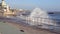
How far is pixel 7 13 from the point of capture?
75.5m

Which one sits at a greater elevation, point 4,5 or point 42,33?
point 4,5

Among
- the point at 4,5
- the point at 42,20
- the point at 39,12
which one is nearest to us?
the point at 42,20

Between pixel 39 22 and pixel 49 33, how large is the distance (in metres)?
10.9

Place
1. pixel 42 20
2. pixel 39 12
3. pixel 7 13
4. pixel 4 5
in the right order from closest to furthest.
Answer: pixel 42 20, pixel 39 12, pixel 7 13, pixel 4 5

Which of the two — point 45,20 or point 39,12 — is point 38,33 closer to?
point 45,20

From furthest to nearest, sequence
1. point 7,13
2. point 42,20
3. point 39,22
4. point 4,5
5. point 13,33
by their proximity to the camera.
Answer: point 4,5 → point 7,13 → point 42,20 → point 39,22 → point 13,33

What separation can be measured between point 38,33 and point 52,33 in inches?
51.1

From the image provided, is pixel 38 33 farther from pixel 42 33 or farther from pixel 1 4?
pixel 1 4

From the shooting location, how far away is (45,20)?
28969 mm

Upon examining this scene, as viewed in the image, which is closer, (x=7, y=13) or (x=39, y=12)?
(x=39, y=12)

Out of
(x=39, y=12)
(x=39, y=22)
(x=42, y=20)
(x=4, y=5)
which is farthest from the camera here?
(x=4, y=5)

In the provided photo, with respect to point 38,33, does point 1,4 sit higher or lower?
higher

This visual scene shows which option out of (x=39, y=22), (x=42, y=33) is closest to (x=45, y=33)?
(x=42, y=33)

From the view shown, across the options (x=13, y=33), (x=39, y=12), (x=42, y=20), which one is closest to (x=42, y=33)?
(x=13, y=33)
